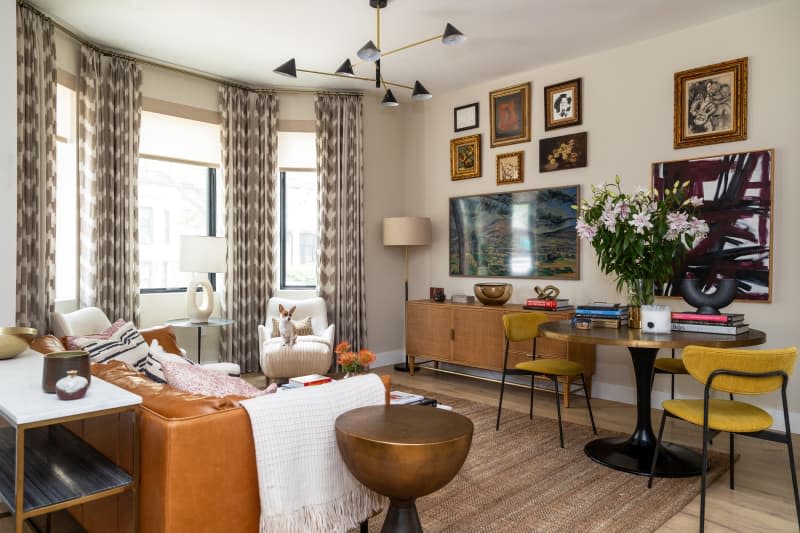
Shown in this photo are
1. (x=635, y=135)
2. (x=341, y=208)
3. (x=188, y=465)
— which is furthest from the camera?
(x=341, y=208)

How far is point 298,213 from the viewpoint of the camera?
625 centimetres

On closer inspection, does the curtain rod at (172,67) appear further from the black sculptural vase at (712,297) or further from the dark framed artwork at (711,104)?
the black sculptural vase at (712,297)

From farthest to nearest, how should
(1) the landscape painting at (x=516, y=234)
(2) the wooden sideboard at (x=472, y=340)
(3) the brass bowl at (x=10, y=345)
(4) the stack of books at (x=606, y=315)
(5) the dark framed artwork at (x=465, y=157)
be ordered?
(5) the dark framed artwork at (x=465, y=157) < (1) the landscape painting at (x=516, y=234) < (2) the wooden sideboard at (x=472, y=340) < (4) the stack of books at (x=606, y=315) < (3) the brass bowl at (x=10, y=345)

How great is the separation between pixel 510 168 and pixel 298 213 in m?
2.39

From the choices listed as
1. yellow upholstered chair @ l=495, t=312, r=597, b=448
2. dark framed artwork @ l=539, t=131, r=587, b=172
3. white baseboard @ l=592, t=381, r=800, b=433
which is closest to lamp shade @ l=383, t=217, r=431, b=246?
dark framed artwork @ l=539, t=131, r=587, b=172

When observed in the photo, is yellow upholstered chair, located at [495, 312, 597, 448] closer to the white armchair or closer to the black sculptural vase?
the black sculptural vase

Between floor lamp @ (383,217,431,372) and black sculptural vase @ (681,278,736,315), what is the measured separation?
305cm

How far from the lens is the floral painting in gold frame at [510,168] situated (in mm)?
5453

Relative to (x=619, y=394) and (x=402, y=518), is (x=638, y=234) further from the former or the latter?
(x=402, y=518)

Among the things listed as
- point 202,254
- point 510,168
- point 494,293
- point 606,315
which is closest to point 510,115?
point 510,168

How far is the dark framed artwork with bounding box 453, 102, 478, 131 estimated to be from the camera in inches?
230

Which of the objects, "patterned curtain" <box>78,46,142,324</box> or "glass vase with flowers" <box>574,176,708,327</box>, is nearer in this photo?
"glass vase with flowers" <box>574,176,708,327</box>

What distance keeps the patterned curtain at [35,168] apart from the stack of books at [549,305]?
3.81 m

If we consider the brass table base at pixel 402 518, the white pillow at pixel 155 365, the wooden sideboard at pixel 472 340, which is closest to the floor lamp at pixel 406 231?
the wooden sideboard at pixel 472 340
